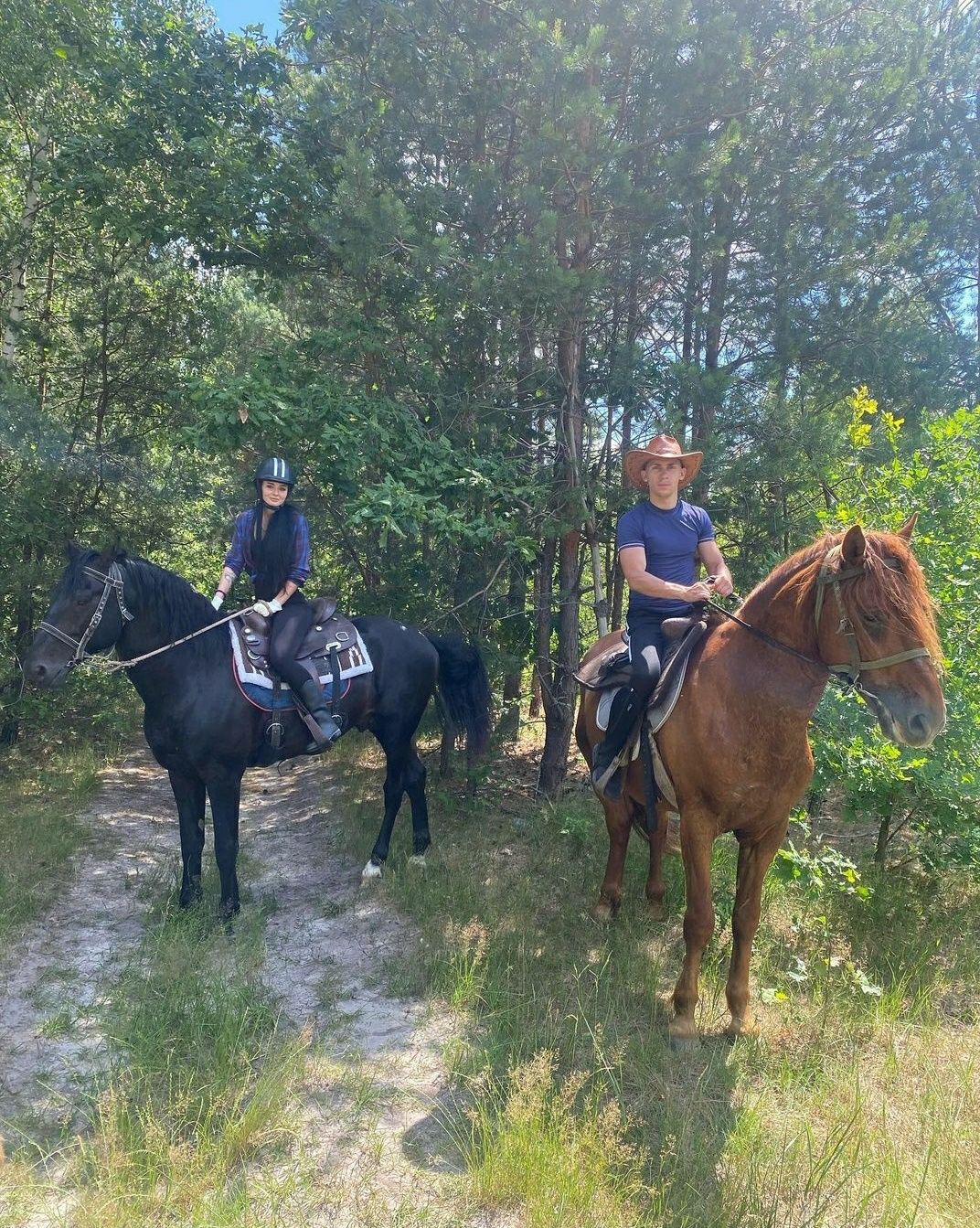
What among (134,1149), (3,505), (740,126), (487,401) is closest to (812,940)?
(134,1149)

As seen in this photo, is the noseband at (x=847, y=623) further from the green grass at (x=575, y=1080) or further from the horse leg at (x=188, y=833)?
the horse leg at (x=188, y=833)

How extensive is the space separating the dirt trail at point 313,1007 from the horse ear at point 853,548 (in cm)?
276

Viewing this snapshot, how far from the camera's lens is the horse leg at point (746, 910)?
11.2ft

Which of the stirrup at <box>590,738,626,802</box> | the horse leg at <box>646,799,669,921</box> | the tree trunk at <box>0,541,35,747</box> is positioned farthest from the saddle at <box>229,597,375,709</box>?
the tree trunk at <box>0,541,35,747</box>

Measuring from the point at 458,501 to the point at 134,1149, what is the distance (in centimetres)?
407

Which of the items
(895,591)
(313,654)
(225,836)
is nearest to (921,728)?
(895,591)

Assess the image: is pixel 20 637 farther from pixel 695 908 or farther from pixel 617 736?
pixel 695 908

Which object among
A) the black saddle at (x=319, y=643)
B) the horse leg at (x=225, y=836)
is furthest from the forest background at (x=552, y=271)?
the horse leg at (x=225, y=836)

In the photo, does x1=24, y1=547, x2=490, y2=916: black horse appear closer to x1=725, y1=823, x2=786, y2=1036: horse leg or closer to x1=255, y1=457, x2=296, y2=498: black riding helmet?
x1=255, y1=457, x2=296, y2=498: black riding helmet

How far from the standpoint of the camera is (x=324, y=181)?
5773 millimetres

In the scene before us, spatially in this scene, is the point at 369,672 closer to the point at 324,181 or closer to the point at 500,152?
the point at 324,181

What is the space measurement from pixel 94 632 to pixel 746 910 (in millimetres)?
4039

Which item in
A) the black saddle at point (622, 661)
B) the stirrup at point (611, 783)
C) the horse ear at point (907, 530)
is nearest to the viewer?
the horse ear at point (907, 530)

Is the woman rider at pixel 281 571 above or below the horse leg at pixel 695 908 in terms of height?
above
